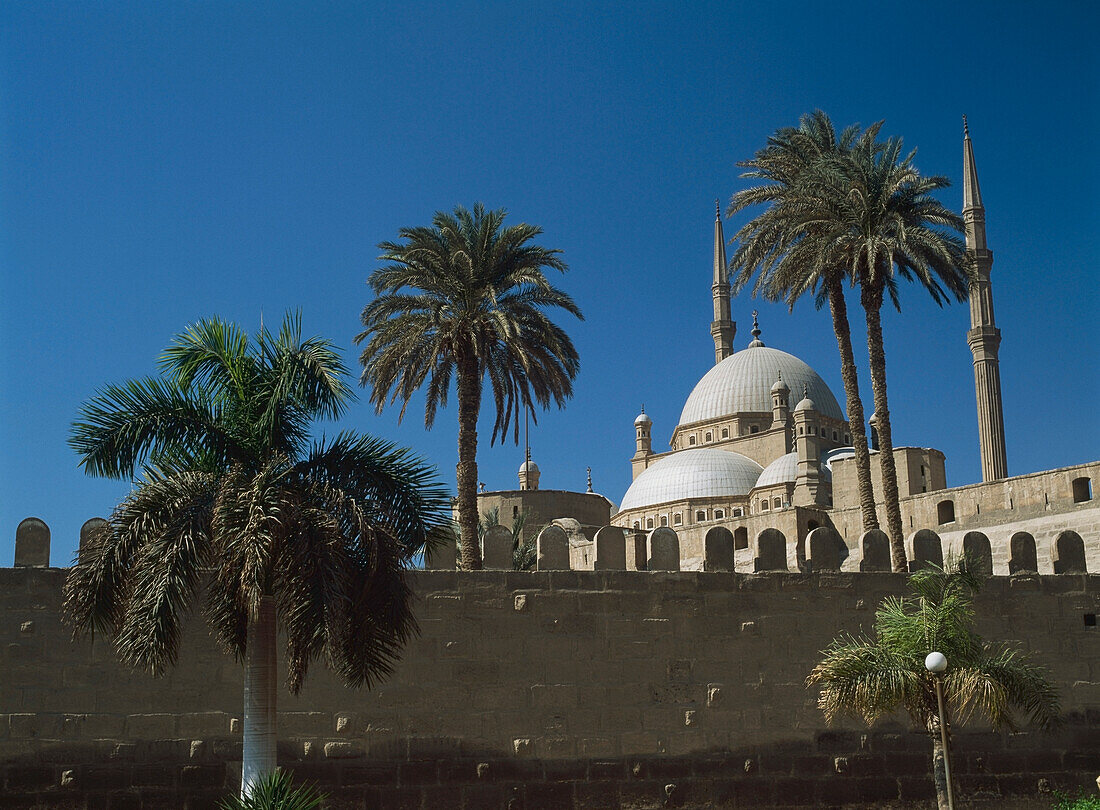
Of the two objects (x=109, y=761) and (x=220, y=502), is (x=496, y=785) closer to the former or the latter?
(x=109, y=761)

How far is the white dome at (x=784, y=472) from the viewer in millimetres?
54812

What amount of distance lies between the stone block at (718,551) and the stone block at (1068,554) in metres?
4.35

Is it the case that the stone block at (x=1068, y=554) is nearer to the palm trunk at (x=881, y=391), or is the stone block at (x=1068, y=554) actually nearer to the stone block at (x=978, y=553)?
the stone block at (x=978, y=553)

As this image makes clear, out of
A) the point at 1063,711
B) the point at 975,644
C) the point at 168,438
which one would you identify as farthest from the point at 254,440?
the point at 1063,711

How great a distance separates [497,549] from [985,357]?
39.3m

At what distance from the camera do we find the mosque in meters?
33.7

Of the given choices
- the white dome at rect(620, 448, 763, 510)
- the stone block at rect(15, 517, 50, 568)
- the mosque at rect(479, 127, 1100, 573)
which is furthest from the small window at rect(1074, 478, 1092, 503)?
the stone block at rect(15, 517, 50, 568)

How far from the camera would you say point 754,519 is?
44.2 metres

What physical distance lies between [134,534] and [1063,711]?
11.3 m

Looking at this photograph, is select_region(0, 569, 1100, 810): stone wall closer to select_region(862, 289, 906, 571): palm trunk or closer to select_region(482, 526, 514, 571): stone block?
select_region(482, 526, 514, 571): stone block

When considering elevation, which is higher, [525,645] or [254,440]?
[254,440]

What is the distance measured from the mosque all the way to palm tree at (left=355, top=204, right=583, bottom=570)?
4329 mm

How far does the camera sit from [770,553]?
15.0 metres

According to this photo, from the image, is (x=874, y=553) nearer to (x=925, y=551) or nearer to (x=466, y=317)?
(x=925, y=551)
